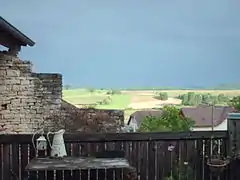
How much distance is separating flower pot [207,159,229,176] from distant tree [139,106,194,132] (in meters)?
1.54

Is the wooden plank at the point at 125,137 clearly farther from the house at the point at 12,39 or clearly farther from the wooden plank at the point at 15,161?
the house at the point at 12,39

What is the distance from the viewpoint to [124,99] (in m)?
7.30

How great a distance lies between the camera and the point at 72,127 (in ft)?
20.9

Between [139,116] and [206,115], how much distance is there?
1.04 metres

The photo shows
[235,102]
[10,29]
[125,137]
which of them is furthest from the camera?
[235,102]

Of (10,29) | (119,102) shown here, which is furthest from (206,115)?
(10,29)

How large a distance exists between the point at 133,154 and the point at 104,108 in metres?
2.45

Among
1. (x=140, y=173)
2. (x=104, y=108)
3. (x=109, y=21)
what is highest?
(x=109, y=21)

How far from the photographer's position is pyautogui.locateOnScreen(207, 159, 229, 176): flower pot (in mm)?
4027

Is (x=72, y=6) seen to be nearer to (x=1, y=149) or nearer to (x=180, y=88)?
(x=180, y=88)

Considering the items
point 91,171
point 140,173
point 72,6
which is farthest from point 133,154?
point 72,6

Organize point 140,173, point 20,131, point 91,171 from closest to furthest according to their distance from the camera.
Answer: point 91,171
point 140,173
point 20,131

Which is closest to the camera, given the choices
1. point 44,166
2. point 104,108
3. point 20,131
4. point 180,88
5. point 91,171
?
point 44,166

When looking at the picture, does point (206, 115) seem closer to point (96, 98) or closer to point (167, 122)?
point (167, 122)
